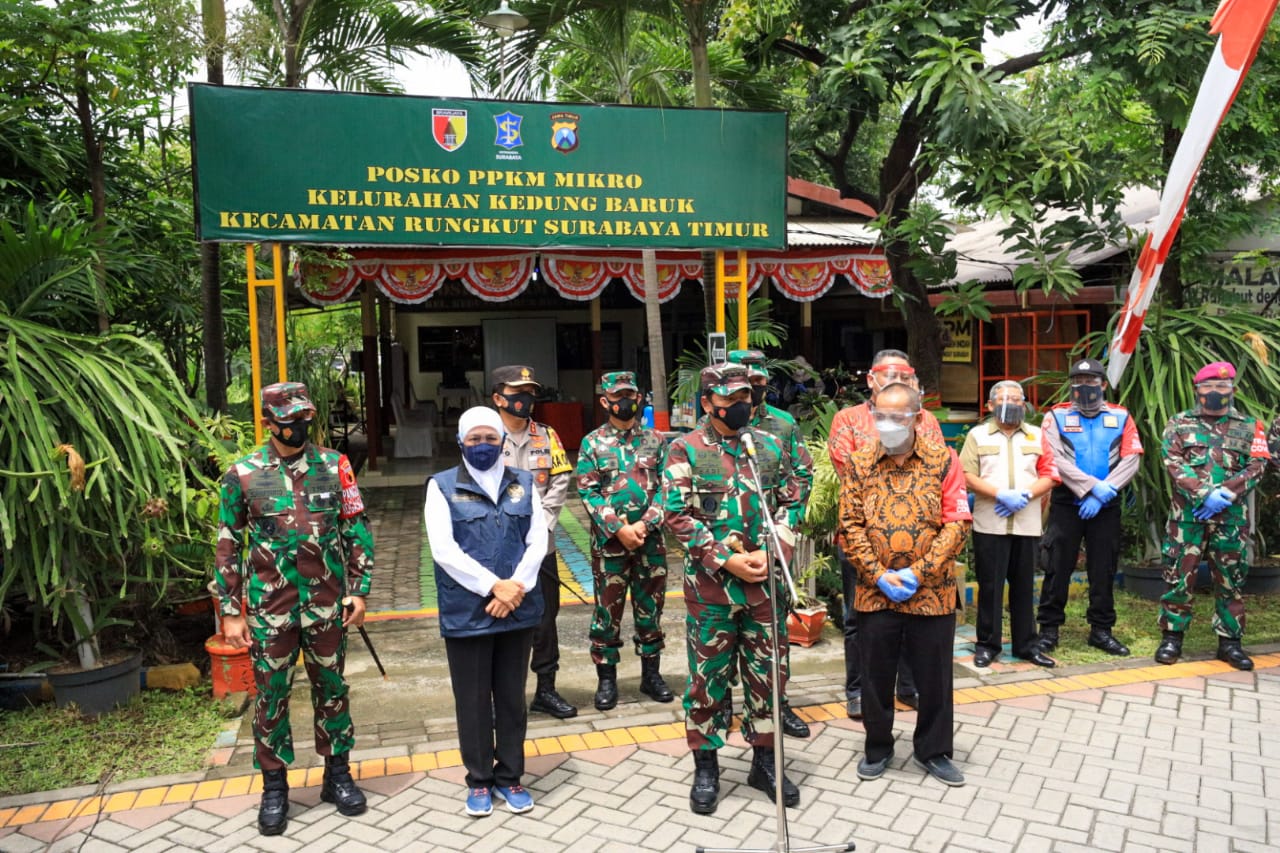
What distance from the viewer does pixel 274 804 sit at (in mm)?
3906

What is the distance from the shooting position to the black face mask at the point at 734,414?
13.3 feet

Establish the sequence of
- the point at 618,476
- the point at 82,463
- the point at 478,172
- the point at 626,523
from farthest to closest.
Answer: the point at 478,172, the point at 618,476, the point at 626,523, the point at 82,463

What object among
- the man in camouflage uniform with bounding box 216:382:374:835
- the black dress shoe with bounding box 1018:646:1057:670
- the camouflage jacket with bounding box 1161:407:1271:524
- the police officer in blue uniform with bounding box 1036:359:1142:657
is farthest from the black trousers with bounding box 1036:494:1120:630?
the man in camouflage uniform with bounding box 216:382:374:835

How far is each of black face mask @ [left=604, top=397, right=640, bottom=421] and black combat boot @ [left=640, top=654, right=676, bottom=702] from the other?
4.29 ft

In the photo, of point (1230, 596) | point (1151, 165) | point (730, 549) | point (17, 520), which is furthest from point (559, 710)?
point (1151, 165)

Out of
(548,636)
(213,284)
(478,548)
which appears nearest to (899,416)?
(478,548)

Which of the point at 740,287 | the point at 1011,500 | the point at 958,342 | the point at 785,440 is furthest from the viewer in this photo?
the point at 958,342

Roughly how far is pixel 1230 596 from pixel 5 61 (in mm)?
7917

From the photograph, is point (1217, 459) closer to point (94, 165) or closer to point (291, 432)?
point (291, 432)

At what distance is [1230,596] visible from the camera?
564cm

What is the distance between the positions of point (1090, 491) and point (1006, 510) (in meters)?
0.69

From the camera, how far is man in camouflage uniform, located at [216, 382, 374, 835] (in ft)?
13.0

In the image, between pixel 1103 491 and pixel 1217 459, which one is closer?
pixel 1217 459

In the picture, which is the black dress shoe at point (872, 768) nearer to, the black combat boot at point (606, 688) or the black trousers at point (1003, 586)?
the black combat boot at point (606, 688)
